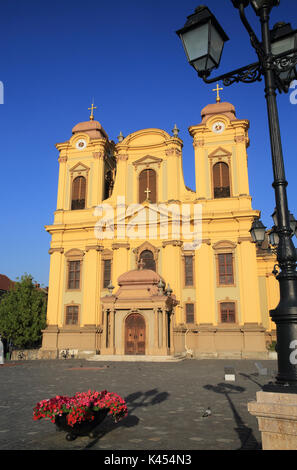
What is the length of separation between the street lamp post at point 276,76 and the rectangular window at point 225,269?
87.6 ft

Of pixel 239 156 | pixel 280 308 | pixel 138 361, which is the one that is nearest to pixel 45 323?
pixel 138 361

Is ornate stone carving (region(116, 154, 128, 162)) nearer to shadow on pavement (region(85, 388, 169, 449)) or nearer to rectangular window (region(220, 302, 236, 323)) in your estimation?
rectangular window (region(220, 302, 236, 323))

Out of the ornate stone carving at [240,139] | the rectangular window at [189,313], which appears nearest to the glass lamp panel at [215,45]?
the rectangular window at [189,313]

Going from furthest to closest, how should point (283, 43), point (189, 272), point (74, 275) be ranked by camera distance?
point (74, 275) → point (189, 272) → point (283, 43)

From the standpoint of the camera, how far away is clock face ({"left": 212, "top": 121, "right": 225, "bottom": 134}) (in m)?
34.7

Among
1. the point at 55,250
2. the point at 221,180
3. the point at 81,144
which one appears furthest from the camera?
the point at 81,144

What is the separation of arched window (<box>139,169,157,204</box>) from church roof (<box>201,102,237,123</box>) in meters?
7.20

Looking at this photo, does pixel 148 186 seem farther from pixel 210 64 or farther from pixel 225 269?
pixel 210 64

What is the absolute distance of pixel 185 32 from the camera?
5238 mm

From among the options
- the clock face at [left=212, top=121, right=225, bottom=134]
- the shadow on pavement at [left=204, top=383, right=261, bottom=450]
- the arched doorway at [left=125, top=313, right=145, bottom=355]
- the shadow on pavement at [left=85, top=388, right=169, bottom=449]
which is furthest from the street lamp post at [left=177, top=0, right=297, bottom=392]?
the clock face at [left=212, top=121, right=225, bottom=134]

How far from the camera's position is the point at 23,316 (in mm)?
33969

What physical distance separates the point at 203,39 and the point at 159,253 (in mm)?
28631

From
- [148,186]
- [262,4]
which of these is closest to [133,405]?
[262,4]
